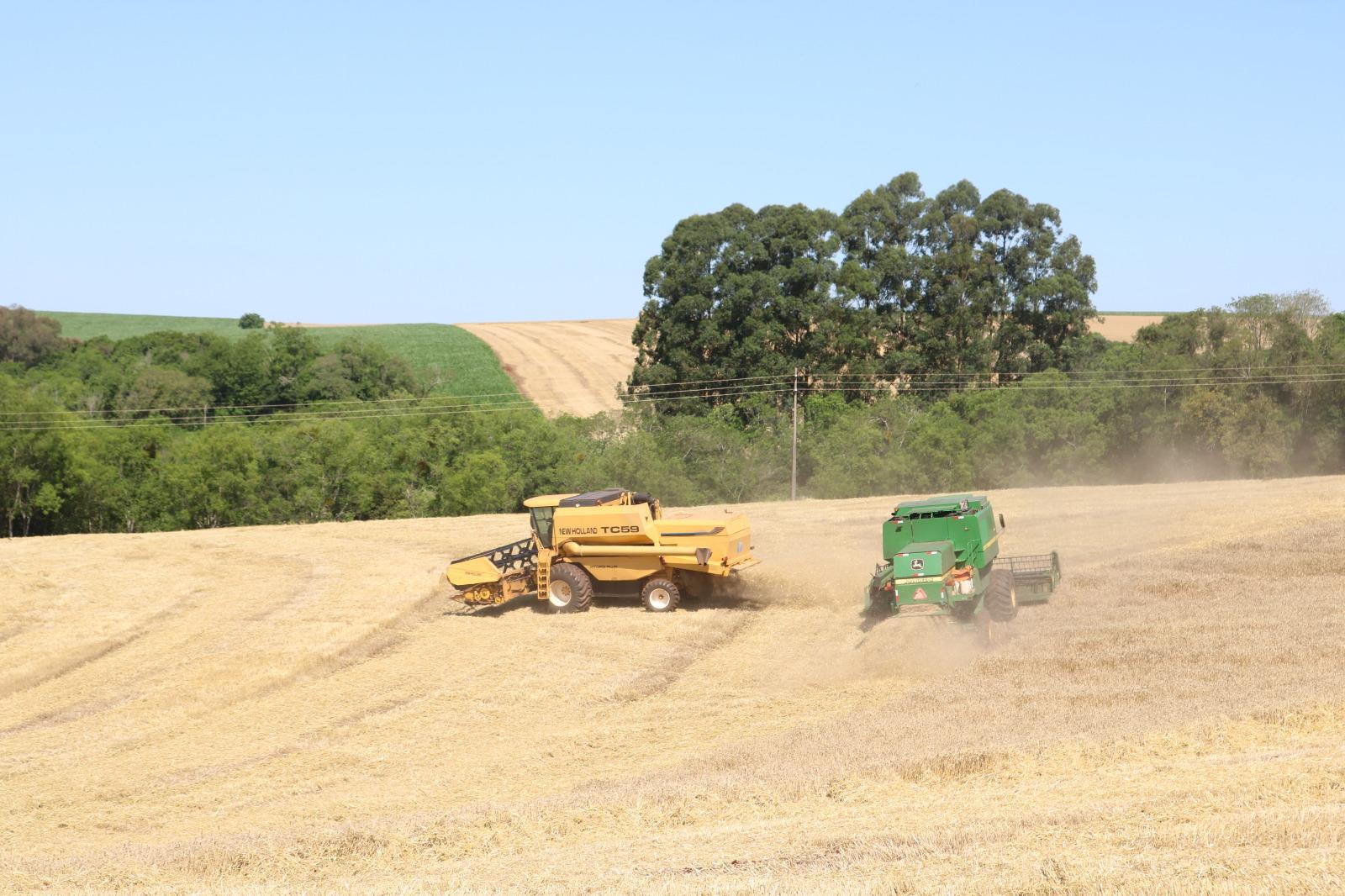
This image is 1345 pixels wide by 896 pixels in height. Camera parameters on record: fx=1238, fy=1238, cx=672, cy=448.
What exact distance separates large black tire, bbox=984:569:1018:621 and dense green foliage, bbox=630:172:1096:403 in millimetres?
44315

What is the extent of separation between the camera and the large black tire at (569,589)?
2520cm

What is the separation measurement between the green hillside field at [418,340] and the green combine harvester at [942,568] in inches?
2223

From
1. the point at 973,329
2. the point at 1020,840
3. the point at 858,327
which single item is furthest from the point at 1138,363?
the point at 1020,840

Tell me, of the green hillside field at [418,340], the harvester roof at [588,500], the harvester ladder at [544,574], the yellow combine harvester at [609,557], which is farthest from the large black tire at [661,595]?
the green hillside field at [418,340]

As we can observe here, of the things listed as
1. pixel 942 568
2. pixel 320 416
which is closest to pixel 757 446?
pixel 320 416

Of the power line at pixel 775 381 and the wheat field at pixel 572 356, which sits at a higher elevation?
the wheat field at pixel 572 356

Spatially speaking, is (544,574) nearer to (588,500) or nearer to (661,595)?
(588,500)

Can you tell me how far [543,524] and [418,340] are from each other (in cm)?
8071

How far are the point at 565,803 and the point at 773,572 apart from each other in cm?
1379

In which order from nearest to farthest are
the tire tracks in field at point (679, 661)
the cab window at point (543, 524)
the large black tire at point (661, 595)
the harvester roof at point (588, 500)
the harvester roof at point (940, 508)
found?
1. the tire tracks in field at point (679, 661)
2. the harvester roof at point (940, 508)
3. the large black tire at point (661, 595)
4. the harvester roof at point (588, 500)
5. the cab window at point (543, 524)

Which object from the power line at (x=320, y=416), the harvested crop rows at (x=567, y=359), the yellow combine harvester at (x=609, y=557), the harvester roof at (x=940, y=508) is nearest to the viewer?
the harvester roof at (x=940, y=508)

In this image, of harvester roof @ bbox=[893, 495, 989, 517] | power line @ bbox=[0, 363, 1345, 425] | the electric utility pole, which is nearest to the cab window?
harvester roof @ bbox=[893, 495, 989, 517]

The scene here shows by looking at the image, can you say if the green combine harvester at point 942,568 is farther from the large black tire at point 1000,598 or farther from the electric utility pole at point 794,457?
the electric utility pole at point 794,457

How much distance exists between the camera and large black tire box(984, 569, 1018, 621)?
70.2 ft
